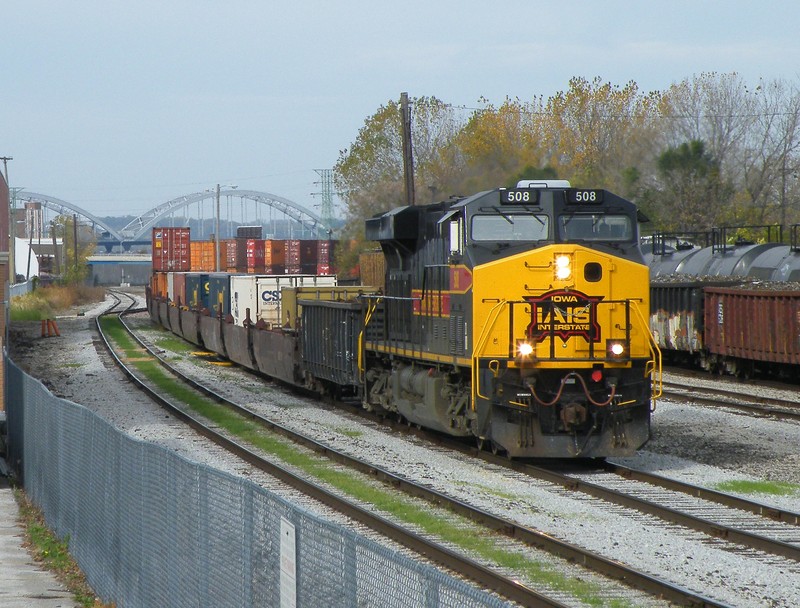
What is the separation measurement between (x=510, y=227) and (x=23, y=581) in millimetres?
7262

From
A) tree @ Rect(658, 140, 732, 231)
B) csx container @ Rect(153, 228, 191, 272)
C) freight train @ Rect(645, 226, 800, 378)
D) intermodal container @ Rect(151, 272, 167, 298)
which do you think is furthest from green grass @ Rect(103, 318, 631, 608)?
csx container @ Rect(153, 228, 191, 272)

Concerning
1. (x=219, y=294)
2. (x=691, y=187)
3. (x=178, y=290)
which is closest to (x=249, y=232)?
(x=178, y=290)

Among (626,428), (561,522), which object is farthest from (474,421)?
(561,522)

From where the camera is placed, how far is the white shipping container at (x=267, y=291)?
3206 centimetres

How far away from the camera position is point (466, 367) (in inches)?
602

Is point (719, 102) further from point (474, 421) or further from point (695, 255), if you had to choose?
point (474, 421)

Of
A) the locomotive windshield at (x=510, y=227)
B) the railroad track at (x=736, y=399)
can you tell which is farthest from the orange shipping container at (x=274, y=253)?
the locomotive windshield at (x=510, y=227)

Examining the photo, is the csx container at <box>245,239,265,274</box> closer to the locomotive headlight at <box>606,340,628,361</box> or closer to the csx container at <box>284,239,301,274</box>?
the csx container at <box>284,239,301,274</box>

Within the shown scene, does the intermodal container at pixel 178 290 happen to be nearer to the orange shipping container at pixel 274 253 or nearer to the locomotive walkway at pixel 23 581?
the orange shipping container at pixel 274 253

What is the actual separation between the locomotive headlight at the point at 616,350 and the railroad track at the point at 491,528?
1.65 meters

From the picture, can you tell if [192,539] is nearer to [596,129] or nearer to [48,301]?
[596,129]

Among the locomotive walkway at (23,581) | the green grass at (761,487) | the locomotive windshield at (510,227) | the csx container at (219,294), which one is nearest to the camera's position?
the locomotive walkway at (23,581)

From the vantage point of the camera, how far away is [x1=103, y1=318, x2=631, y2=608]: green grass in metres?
9.30

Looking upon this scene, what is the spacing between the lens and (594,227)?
14.9 meters
